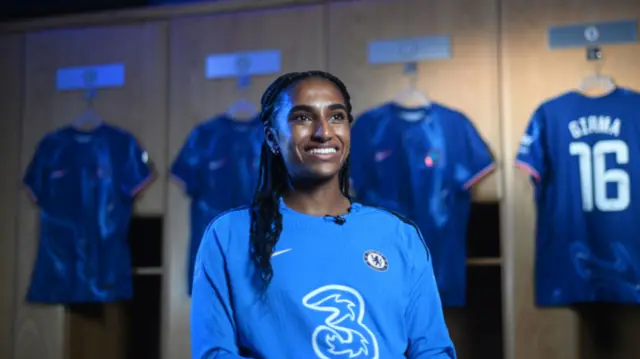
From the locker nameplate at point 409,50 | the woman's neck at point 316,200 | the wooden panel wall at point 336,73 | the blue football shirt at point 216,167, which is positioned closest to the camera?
the woman's neck at point 316,200

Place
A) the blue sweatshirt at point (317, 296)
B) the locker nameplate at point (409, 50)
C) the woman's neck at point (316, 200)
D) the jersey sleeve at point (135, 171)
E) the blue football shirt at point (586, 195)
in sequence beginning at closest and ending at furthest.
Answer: the blue sweatshirt at point (317, 296) < the woman's neck at point (316, 200) < the blue football shirt at point (586, 195) < the locker nameplate at point (409, 50) < the jersey sleeve at point (135, 171)

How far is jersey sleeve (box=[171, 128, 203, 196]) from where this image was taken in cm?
279

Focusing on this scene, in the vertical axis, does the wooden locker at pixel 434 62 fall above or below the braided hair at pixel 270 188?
above

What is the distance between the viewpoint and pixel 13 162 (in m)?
3.07

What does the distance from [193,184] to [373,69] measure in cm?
87

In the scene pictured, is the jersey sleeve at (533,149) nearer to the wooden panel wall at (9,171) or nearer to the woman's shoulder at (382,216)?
the woman's shoulder at (382,216)

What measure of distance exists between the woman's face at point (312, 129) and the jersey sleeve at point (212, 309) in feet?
0.52

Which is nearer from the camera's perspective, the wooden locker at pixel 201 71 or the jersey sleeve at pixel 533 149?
the jersey sleeve at pixel 533 149

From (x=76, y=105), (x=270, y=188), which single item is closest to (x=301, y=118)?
(x=270, y=188)

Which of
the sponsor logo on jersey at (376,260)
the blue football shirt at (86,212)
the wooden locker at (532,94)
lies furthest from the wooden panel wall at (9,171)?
the sponsor logo on jersey at (376,260)

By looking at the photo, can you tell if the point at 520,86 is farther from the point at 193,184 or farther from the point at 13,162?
the point at 13,162

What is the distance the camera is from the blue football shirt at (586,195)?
7.91 ft

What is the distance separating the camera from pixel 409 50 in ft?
8.71

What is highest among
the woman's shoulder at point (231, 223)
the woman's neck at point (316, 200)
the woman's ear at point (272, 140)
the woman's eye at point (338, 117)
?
the woman's eye at point (338, 117)
